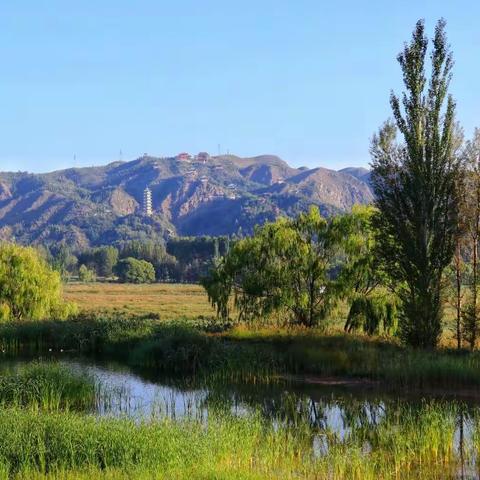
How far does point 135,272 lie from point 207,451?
135m

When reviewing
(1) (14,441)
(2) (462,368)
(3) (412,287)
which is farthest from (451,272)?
(1) (14,441)

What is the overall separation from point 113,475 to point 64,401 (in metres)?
8.72

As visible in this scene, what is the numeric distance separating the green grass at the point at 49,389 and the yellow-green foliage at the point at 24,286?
2045 cm

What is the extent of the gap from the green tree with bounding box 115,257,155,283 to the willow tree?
118901 mm

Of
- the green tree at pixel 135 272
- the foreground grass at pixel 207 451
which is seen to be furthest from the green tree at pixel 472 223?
the green tree at pixel 135 272

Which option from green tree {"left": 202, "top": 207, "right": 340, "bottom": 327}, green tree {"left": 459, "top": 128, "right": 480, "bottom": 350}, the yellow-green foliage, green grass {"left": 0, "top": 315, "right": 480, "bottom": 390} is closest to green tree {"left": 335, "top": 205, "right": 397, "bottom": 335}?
green tree {"left": 202, "top": 207, "right": 340, "bottom": 327}

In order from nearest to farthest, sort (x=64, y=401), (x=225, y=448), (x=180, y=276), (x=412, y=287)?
(x=225, y=448)
(x=64, y=401)
(x=412, y=287)
(x=180, y=276)

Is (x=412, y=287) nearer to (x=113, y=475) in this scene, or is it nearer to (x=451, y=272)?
(x=451, y=272)

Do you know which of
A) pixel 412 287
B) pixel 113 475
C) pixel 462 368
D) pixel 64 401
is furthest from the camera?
pixel 412 287

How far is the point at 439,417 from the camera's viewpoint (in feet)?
51.8

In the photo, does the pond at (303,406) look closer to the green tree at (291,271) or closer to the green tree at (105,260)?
the green tree at (291,271)

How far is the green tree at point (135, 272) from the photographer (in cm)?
14400

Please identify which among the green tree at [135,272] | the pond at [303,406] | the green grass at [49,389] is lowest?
the pond at [303,406]

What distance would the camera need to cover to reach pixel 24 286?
40.8 m
